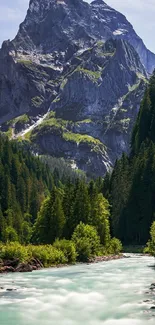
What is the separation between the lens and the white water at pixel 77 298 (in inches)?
1260

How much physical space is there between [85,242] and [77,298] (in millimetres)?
37850

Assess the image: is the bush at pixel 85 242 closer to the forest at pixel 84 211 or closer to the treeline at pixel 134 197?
the forest at pixel 84 211

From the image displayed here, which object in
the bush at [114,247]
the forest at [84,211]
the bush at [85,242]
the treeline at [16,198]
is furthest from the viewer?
the treeline at [16,198]

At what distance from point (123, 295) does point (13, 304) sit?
35.4 feet

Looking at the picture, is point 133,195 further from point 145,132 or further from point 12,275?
point 12,275

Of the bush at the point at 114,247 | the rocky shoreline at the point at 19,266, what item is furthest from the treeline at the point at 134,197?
the rocky shoreline at the point at 19,266

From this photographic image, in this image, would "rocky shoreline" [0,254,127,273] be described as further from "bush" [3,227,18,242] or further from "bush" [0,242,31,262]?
"bush" [3,227,18,242]

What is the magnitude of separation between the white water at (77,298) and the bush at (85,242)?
18.0 m

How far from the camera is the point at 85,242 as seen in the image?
77688 mm

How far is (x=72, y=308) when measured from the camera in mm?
35750

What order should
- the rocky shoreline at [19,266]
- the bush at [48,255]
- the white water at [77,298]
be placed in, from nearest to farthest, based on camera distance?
the white water at [77,298] < the rocky shoreline at [19,266] < the bush at [48,255]

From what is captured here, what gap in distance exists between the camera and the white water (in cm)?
3200

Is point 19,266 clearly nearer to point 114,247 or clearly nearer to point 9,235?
point 114,247

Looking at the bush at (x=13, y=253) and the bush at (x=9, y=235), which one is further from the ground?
the bush at (x=13, y=253)
